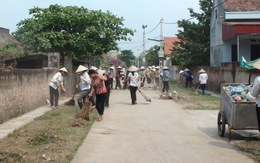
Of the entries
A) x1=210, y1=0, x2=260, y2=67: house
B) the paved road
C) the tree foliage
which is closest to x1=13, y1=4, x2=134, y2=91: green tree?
the tree foliage

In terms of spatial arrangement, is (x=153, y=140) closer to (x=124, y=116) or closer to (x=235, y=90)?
(x=235, y=90)

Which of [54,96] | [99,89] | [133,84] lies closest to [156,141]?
[99,89]

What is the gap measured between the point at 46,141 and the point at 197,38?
27.4 metres

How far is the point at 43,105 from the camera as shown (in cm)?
1711

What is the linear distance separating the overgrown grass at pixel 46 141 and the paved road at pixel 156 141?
26 cm

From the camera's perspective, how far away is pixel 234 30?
73.8ft

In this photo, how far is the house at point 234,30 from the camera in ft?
Result: 74.8

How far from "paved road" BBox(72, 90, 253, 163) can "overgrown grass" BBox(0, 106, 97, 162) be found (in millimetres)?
259

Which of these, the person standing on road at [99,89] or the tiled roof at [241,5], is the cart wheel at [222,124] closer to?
the person standing on road at [99,89]

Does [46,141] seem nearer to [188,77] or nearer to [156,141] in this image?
[156,141]

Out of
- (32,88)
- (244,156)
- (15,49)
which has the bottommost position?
(244,156)

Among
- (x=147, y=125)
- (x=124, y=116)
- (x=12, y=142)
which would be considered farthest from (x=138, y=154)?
(x=124, y=116)

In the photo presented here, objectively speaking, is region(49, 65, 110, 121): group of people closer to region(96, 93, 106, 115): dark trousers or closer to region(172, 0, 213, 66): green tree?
region(96, 93, 106, 115): dark trousers

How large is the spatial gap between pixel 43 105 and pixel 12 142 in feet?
28.5
